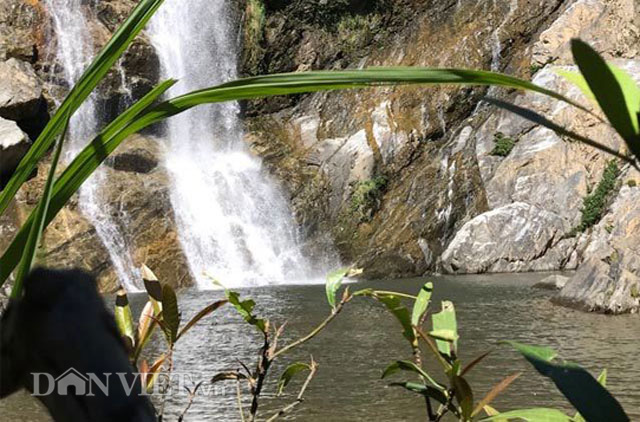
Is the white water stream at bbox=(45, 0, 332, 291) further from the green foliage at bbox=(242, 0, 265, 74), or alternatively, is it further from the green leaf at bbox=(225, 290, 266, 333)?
the green leaf at bbox=(225, 290, 266, 333)

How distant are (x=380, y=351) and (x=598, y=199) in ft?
46.5

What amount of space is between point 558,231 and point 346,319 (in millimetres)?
10915

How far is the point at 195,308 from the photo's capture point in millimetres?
15297

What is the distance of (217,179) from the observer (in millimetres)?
26469

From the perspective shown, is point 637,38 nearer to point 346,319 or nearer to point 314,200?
point 314,200

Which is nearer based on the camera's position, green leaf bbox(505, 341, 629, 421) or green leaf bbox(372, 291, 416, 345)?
green leaf bbox(505, 341, 629, 421)

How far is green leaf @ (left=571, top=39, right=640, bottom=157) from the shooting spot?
511 mm

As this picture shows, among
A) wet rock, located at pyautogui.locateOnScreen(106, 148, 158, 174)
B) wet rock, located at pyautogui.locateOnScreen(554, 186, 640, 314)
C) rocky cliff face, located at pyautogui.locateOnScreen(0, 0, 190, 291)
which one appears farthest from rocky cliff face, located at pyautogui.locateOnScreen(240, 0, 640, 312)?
wet rock, located at pyautogui.locateOnScreen(554, 186, 640, 314)

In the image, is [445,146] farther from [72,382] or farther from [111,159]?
[72,382]

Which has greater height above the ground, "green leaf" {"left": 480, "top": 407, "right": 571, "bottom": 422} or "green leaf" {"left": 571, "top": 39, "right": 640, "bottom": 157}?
"green leaf" {"left": 571, "top": 39, "right": 640, "bottom": 157}

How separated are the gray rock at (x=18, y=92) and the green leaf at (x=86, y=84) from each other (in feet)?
78.4

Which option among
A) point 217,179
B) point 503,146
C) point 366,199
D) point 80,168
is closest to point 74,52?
point 217,179

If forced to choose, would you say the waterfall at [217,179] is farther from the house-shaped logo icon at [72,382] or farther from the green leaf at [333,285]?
the house-shaped logo icon at [72,382]

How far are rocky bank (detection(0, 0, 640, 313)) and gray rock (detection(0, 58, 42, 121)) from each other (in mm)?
48
